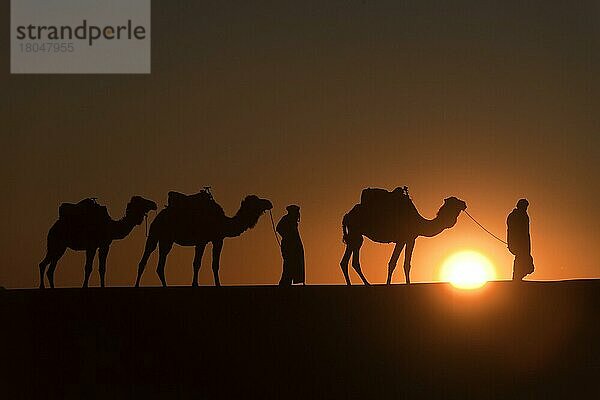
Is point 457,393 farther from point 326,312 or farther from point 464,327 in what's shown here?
point 326,312

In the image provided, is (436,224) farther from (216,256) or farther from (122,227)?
(122,227)

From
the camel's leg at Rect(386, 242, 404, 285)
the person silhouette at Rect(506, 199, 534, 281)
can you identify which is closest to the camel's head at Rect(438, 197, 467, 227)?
the camel's leg at Rect(386, 242, 404, 285)

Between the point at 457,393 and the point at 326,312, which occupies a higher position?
the point at 326,312

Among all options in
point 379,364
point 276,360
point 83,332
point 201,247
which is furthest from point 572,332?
point 83,332

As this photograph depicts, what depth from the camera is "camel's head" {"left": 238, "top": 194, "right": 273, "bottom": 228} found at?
14.7 m

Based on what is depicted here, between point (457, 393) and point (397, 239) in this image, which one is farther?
point (397, 239)

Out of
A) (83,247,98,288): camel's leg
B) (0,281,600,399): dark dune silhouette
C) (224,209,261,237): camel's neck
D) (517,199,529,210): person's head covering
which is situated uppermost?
(517,199,529,210): person's head covering

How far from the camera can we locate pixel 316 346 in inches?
523

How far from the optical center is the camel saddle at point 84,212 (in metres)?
14.2

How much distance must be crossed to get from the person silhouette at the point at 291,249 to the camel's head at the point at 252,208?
603mm

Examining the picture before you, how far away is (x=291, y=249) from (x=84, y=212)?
2353 millimetres

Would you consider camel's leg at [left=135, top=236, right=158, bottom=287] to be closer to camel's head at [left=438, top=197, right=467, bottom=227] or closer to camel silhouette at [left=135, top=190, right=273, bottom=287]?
camel silhouette at [left=135, top=190, right=273, bottom=287]

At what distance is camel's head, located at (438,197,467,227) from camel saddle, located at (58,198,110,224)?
3835 millimetres

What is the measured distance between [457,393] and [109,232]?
4.27 meters
